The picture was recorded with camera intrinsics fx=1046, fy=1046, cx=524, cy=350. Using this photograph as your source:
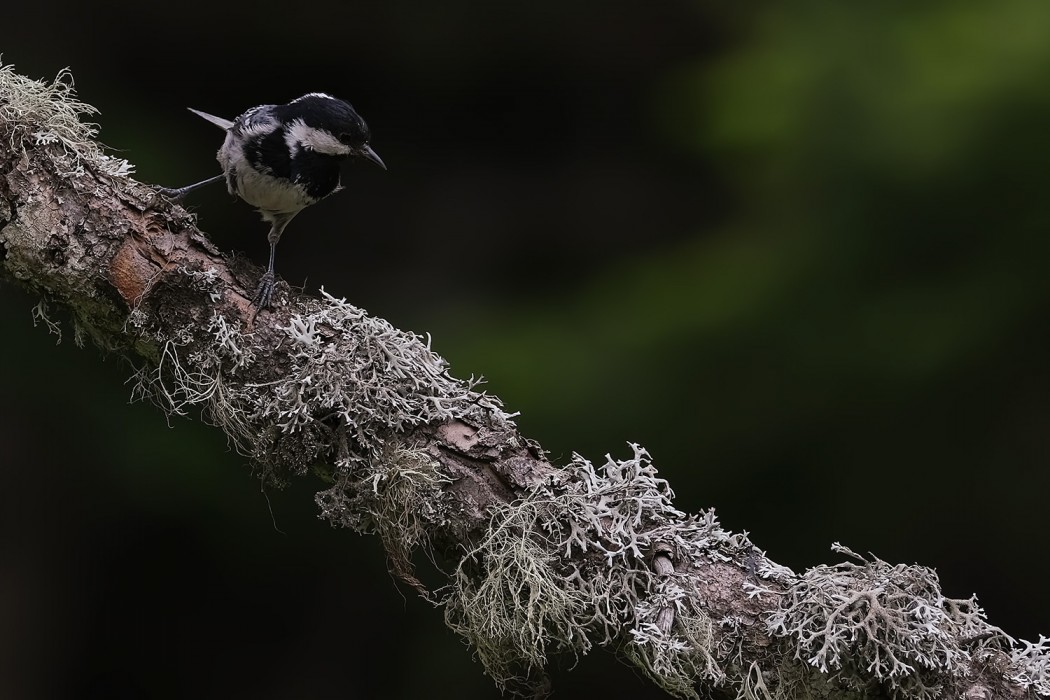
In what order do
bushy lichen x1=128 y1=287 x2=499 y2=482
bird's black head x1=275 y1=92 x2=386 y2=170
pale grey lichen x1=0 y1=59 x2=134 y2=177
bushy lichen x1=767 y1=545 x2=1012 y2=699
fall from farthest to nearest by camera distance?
1. bird's black head x1=275 y1=92 x2=386 y2=170
2. pale grey lichen x1=0 y1=59 x2=134 y2=177
3. bushy lichen x1=128 y1=287 x2=499 y2=482
4. bushy lichen x1=767 y1=545 x2=1012 y2=699

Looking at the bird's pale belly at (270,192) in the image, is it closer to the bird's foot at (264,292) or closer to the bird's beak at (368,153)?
the bird's beak at (368,153)

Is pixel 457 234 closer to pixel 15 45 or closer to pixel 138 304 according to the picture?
pixel 15 45

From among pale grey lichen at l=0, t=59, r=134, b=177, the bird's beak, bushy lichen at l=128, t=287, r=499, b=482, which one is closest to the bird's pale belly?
the bird's beak

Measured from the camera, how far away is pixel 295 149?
2.12 metres

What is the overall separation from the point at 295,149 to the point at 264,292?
527 millimetres

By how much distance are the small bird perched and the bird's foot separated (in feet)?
1.19

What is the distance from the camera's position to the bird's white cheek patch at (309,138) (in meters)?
2.12

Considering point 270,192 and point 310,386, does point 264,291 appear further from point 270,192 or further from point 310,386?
point 270,192

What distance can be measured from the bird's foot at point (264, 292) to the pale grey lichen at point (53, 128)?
0.96 ft


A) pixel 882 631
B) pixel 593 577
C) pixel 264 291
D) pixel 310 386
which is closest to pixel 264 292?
pixel 264 291

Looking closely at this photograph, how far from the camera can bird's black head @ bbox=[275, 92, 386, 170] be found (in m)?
2.11

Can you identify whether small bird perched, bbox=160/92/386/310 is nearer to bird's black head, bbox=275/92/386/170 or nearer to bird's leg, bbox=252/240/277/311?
bird's black head, bbox=275/92/386/170

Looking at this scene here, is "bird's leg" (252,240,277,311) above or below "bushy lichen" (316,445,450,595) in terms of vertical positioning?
above

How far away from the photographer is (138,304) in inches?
65.2
